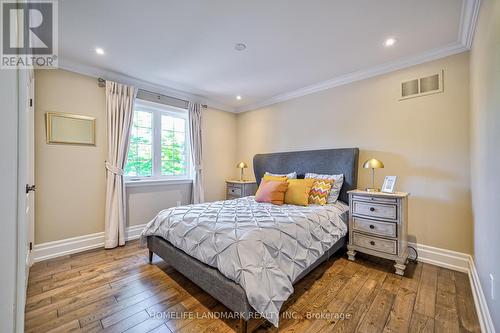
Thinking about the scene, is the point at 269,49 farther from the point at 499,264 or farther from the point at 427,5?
the point at 499,264

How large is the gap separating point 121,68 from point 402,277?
438 cm

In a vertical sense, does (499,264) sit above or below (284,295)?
above

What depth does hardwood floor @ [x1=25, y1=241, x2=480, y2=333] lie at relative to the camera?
1558mm

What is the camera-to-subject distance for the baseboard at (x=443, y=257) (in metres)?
2.29

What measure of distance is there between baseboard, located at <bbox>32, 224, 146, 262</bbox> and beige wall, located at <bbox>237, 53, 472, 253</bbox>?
3.69 meters

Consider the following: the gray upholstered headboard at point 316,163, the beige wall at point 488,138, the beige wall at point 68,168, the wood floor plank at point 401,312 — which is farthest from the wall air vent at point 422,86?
the beige wall at point 68,168

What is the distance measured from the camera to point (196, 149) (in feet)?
13.4

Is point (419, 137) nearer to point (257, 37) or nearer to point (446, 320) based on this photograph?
point (446, 320)

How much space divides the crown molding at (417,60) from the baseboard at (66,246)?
12.3 feet

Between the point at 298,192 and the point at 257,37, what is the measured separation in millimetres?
1938

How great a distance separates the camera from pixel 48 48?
2475mm

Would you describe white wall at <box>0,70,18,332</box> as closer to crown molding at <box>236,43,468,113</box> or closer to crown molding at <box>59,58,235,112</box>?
crown molding at <box>59,58,235,112</box>

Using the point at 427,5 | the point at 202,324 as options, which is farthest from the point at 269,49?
the point at 202,324

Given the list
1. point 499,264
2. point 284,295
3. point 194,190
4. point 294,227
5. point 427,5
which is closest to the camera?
point 499,264
